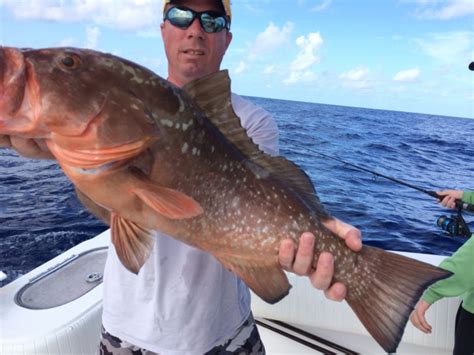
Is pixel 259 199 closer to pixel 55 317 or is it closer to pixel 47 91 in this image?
pixel 47 91

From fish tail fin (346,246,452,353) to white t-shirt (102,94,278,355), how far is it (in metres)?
0.80

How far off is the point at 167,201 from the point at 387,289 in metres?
1.13

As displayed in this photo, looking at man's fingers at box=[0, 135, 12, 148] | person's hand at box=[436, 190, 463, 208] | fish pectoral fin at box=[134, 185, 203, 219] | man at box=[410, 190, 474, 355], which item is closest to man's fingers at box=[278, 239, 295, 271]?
fish pectoral fin at box=[134, 185, 203, 219]

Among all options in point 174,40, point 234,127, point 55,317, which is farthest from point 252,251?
point 55,317

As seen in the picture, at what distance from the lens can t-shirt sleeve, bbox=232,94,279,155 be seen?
8.25 ft

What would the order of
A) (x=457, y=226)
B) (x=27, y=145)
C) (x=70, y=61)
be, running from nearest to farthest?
1. (x=70, y=61)
2. (x=27, y=145)
3. (x=457, y=226)

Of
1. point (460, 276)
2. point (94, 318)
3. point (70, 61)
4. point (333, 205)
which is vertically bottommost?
point (333, 205)

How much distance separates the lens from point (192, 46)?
2.65m

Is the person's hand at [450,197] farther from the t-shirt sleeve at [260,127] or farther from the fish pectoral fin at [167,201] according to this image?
the fish pectoral fin at [167,201]

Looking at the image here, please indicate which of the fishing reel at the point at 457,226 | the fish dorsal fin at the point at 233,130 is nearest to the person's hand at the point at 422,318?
the fish dorsal fin at the point at 233,130

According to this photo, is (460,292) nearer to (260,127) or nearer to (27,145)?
(260,127)

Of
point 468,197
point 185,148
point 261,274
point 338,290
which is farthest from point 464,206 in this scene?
point 185,148

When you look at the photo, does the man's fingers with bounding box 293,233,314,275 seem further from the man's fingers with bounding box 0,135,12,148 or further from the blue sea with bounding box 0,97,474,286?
the blue sea with bounding box 0,97,474,286

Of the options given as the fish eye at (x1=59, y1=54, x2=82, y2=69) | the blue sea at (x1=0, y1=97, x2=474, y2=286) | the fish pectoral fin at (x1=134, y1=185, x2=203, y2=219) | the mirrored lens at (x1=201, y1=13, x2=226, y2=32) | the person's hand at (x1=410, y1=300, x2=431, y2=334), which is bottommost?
the blue sea at (x1=0, y1=97, x2=474, y2=286)
